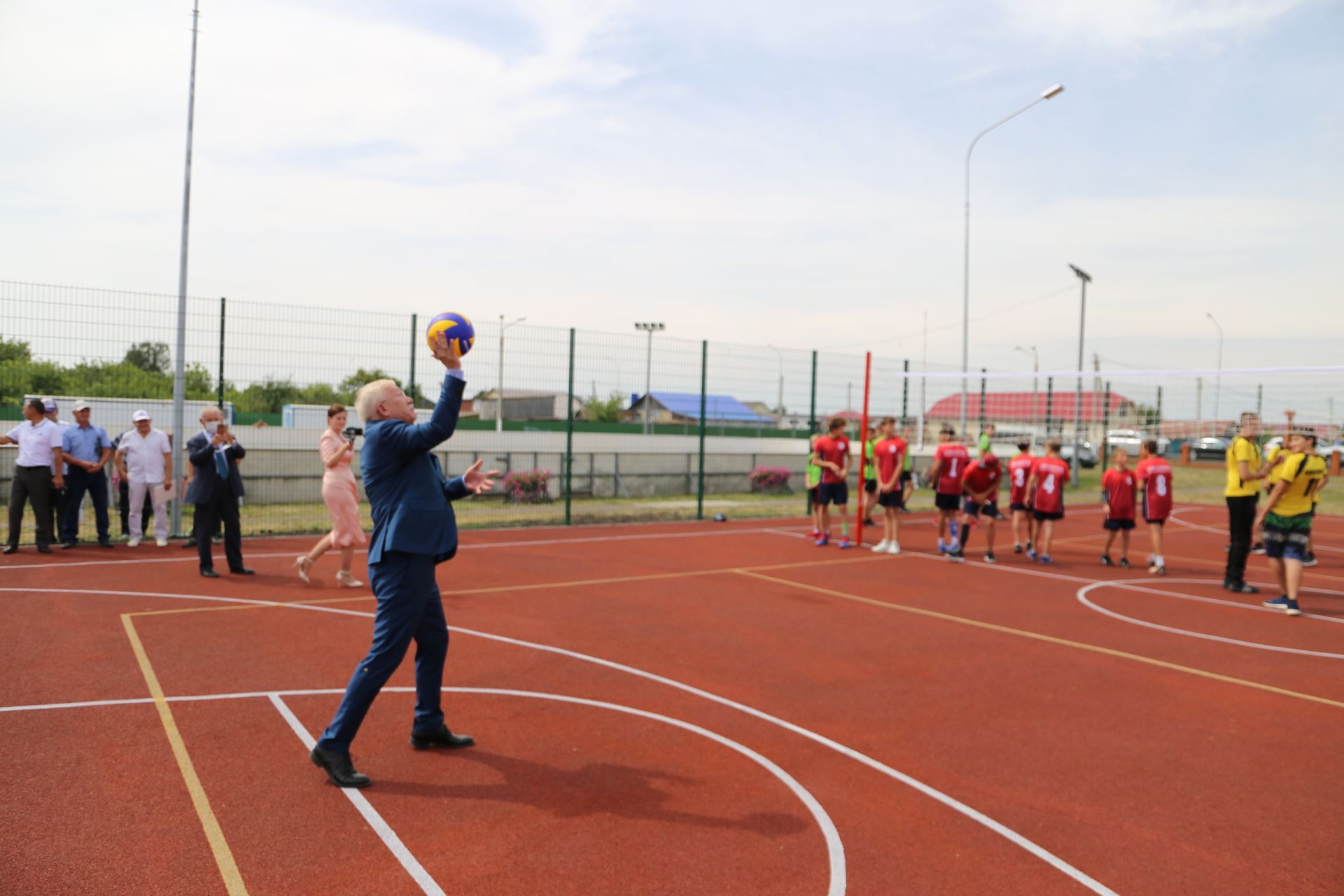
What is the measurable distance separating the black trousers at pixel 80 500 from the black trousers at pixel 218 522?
2.66m

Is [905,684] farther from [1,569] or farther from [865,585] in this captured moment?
[1,569]

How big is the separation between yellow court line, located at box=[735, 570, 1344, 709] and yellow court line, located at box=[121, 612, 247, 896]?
6354 millimetres

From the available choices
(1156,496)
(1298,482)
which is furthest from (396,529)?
(1156,496)

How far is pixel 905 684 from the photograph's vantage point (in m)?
6.61

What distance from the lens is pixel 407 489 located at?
462 cm

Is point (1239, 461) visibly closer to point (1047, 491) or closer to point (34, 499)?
point (1047, 491)

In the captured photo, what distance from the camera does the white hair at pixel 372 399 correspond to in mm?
4645

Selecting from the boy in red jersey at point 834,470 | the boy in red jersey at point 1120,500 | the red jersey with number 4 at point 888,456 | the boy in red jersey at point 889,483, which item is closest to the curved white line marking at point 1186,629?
the boy in red jersey at point 1120,500

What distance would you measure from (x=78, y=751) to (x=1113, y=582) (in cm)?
1057

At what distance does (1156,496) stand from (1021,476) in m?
1.70

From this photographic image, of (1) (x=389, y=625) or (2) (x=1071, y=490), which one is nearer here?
(1) (x=389, y=625)

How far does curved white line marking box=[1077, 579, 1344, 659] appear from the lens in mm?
7906

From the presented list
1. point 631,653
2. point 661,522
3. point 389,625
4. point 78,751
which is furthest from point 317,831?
point 661,522

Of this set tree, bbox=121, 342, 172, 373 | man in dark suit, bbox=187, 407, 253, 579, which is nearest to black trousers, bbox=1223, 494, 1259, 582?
man in dark suit, bbox=187, 407, 253, 579
